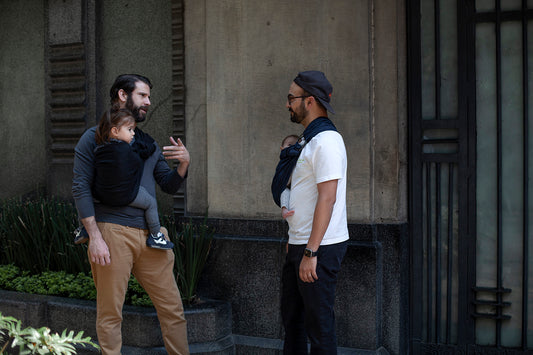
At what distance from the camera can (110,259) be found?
341cm

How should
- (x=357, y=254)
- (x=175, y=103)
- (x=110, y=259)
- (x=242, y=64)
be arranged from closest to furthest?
(x=110, y=259) < (x=357, y=254) < (x=242, y=64) < (x=175, y=103)

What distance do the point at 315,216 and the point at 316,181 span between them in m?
0.20

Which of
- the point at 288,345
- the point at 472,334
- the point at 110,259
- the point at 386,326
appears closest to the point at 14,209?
the point at 110,259

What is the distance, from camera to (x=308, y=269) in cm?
307

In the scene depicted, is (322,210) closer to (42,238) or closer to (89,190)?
(89,190)

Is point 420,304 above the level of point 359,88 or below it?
below

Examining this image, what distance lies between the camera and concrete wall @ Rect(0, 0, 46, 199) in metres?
6.51

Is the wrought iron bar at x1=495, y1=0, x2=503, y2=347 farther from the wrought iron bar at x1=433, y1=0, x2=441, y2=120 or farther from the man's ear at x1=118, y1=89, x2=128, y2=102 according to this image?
the man's ear at x1=118, y1=89, x2=128, y2=102

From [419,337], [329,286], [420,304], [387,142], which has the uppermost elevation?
[387,142]

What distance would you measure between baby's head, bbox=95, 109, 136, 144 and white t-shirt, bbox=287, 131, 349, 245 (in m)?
1.10

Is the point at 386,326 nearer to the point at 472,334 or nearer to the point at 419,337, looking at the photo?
the point at 419,337

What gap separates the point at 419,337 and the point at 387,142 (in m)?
1.69

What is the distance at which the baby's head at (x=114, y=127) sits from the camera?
3.37 meters

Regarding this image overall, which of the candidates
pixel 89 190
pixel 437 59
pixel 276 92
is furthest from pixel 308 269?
pixel 437 59
